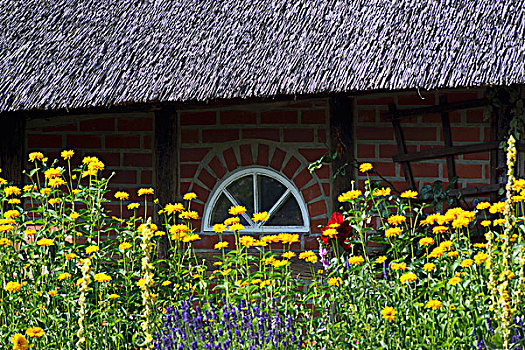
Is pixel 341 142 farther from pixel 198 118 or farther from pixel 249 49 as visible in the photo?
pixel 198 118

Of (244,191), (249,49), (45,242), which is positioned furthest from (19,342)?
(244,191)

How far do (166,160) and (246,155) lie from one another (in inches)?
21.1

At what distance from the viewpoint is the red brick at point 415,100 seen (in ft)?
15.3

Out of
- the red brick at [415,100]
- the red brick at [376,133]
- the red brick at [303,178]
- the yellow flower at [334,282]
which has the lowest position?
the yellow flower at [334,282]

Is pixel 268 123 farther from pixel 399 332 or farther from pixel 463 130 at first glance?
pixel 399 332

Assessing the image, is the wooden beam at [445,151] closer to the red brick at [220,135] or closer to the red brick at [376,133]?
the red brick at [376,133]

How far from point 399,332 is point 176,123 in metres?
2.53

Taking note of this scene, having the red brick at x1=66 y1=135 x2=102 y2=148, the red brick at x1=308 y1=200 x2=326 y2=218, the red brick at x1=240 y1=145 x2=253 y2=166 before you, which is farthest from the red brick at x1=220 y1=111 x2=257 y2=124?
the red brick at x1=66 y1=135 x2=102 y2=148

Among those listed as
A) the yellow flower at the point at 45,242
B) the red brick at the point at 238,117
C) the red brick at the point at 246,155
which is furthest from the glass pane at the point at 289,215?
the yellow flower at the point at 45,242

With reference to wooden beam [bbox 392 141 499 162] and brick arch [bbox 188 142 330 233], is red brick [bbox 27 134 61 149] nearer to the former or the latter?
brick arch [bbox 188 142 330 233]

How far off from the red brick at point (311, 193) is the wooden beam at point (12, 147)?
197 cm

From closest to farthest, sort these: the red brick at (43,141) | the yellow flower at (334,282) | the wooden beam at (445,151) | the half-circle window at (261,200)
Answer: the yellow flower at (334,282), the wooden beam at (445,151), the half-circle window at (261,200), the red brick at (43,141)

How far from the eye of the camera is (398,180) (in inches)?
185

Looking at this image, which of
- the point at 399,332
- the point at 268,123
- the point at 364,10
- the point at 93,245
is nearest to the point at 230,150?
the point at 268,123
